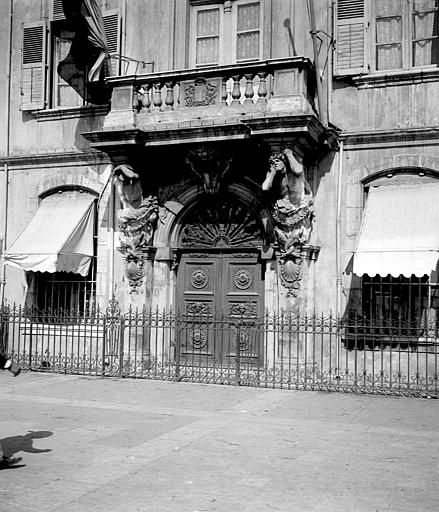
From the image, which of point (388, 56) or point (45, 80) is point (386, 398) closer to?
point (388, 56)

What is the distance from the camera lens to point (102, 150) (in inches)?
594

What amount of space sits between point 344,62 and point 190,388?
6952mm

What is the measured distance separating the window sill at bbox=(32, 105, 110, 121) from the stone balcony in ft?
4.34

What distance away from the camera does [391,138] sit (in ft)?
46.0

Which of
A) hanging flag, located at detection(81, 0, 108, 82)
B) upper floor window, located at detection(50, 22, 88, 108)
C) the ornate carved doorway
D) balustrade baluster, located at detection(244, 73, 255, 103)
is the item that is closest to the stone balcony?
balustrade baluster, located at detection(244, 73, 255, 103)

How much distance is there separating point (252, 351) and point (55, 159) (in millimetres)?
6329

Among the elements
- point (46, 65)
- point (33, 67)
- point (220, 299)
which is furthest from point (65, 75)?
point (220, 299)

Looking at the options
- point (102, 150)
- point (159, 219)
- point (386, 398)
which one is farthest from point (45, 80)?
point (386, 398)

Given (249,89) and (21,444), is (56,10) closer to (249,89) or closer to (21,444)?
(249,89)

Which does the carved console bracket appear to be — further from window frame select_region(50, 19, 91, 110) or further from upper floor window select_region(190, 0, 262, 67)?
window frame select_region(50, 19, 91, 110)

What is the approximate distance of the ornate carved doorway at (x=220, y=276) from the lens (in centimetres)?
1504

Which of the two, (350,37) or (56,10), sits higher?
(56,10)

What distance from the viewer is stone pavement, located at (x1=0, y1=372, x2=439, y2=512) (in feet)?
20.5

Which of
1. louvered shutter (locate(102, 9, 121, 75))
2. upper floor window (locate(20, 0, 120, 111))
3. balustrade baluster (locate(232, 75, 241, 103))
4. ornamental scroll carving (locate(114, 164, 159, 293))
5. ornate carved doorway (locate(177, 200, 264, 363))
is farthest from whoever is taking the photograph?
upper floor window (locate(20, 0, 120, 111))
